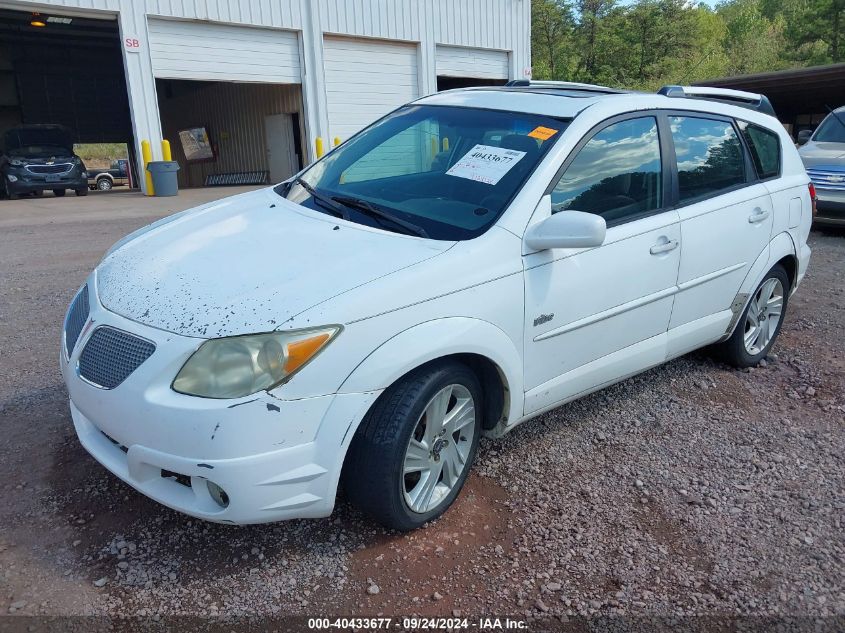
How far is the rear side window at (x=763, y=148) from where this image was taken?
4320 mm

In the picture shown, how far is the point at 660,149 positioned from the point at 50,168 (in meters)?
18.8

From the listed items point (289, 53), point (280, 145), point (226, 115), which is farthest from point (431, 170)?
point (226, 115)

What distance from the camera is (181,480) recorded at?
8.13 feet

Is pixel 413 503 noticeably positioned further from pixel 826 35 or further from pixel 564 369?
pixel 826 35

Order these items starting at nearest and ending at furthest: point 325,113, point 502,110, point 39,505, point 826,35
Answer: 1. point 39,505
2. point 502,110
3. point 325,113
4. point 826,35

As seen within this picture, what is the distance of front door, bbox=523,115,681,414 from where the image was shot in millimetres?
3021

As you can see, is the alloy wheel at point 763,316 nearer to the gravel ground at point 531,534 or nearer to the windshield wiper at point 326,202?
the gravel ground at point 531,534

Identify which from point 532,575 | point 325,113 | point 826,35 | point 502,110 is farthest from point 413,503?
point 826,35

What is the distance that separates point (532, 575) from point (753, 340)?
2791 millimetres

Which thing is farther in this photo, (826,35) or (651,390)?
(826,35)

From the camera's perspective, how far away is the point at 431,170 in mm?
3502

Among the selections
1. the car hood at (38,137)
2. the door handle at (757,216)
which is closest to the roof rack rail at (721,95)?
the door handle at (757,216)

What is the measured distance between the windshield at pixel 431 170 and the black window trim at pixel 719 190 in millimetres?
804

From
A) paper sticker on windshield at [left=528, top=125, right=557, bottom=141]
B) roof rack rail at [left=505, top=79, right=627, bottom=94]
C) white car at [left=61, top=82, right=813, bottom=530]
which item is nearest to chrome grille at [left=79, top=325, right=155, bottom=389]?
white car at [left=61, top=82, right=813, bottom=530]
